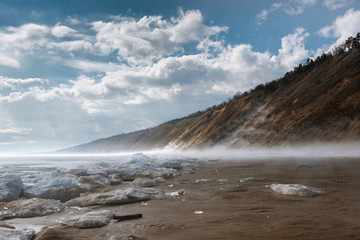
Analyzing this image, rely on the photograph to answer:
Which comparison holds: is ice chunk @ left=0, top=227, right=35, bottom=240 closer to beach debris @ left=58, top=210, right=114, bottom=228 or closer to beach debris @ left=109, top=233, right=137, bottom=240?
beach debris @ left=58, top=210, right=114, bottom=228

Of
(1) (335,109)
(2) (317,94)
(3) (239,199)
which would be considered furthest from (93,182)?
(2) (317,94)

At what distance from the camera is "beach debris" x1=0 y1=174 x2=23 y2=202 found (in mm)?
6922

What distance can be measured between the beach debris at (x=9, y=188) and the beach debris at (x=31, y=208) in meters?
1.27

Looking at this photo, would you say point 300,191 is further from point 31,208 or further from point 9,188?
point 9,188

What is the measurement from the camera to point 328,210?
4547mm

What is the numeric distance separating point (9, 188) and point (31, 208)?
2706 millimetres

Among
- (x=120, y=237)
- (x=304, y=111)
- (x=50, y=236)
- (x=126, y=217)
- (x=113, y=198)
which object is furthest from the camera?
(x=304, y=111)

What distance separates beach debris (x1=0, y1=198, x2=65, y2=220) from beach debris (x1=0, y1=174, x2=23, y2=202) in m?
1.27

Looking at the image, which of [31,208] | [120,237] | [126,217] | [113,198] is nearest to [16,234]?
[120,237]

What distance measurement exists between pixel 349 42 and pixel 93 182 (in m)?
58.4

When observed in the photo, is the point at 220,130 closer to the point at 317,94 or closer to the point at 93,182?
the point at 317,94

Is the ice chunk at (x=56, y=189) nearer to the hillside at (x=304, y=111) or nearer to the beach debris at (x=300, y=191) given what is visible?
the beach debris at (x=300, y=191)

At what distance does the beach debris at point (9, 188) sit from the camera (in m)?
6.92

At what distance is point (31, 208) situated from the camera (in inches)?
214
